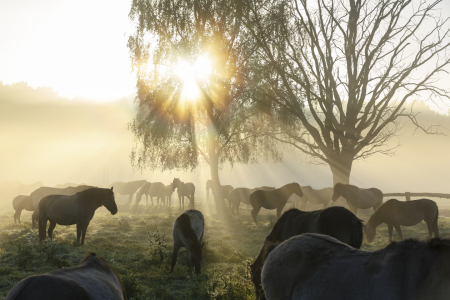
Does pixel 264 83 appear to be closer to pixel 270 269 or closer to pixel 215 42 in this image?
pixel 215 42

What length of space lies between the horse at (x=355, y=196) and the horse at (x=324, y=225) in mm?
9972

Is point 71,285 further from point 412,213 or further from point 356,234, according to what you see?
point 412,213

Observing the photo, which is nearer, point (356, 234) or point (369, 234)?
point (356, 234)

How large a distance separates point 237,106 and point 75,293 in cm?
2004

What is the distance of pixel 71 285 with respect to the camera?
2652mm

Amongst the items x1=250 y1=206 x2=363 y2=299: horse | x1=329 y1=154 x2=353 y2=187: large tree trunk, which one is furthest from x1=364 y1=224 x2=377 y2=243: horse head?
x1=250 y1=206 x2=363 y2=299: horse

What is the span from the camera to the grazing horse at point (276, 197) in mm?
16281

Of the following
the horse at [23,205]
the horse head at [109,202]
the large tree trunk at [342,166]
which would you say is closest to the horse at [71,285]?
the horse head at [109,202]

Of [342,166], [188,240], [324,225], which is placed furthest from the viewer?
[342,166]

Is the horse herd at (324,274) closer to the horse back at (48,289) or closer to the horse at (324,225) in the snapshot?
the horse back at (48,289)

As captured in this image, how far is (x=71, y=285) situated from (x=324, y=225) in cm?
492

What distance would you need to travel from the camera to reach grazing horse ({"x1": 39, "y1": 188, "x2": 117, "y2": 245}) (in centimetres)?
1112

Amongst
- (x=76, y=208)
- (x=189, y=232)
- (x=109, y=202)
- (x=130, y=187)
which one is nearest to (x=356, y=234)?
(x=189, y=232)

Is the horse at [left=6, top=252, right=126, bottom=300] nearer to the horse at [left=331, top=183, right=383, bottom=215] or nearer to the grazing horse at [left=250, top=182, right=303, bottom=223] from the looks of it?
the grazing horse at [left=250, top=182, right=303, bottom=223]
